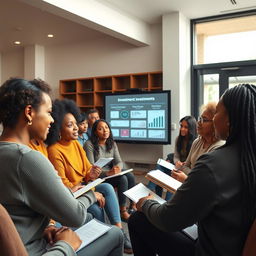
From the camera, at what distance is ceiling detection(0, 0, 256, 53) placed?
433 centimetres

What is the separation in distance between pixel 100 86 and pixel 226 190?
5.06m

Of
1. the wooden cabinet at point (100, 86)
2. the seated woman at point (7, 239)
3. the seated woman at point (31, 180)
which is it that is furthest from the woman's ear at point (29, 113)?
the wooden cabinet at point (100, 86)

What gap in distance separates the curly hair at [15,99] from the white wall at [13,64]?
238 inches

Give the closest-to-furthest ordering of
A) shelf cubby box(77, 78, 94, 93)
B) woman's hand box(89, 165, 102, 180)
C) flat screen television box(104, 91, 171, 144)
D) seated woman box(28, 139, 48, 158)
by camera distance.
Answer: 1. seated woman box(28, 139, 48, 158)
2. woman's hand box(89, 165, 102, 180)
3. flat screen television box(104, 91, 171, 144)
4. shelf cubby box(77, 78, 94, 93)

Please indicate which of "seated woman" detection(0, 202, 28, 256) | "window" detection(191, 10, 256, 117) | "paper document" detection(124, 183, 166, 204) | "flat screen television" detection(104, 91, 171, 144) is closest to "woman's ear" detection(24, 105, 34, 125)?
"seated woman" detection(0, 202, 28, 256)

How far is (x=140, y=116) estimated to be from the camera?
16.8ft

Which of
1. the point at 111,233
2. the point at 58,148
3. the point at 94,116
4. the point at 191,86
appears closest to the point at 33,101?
the point at 111,233

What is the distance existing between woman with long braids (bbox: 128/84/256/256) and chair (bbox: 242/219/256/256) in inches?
2.5

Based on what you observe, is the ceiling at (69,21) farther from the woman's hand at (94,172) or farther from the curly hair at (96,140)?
the woman's hand at (94,172)

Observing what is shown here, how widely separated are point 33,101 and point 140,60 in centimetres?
442

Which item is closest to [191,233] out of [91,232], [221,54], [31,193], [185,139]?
[91,232]

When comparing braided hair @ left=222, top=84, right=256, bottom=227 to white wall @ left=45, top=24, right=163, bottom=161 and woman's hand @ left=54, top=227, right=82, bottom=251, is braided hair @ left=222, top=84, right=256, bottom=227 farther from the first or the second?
white wall @ left=45, top=24, right=163, bottom=161

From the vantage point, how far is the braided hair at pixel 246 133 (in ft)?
3.43

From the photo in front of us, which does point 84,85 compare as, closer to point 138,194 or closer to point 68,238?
point 138,194
